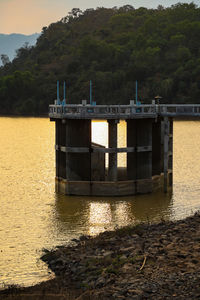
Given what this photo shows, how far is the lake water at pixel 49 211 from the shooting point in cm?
2969

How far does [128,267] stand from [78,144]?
898 inches

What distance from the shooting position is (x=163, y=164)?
171 feet

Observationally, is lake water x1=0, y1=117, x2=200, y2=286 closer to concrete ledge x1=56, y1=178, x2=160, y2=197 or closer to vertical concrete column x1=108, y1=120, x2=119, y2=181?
concrete ledge x1=56, y1=178, x2=160, y2=197

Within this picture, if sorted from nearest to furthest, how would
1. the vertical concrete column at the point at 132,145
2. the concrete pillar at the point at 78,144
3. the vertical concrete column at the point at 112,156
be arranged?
the vertical concrete column at the point at 112,156, the concrete pillar at the point at 78,144, the vertical concrete column at the point at 132,145

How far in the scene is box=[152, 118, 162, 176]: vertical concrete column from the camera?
50.6 m

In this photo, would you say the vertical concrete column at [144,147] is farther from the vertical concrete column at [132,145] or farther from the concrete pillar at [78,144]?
the concrete pillar at [78,144]

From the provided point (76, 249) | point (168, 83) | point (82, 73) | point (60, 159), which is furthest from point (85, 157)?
point (82, 73)

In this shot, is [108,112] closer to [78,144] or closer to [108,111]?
[108,111]

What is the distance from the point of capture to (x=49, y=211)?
42031 millimetres

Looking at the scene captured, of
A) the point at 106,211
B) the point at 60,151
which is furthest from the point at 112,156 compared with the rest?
the point at 106,211

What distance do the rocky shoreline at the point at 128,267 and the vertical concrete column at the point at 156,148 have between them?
19.9m

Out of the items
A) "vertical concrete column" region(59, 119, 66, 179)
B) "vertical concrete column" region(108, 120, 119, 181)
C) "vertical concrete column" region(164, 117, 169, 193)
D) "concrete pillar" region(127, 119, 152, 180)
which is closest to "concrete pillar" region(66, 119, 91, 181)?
"vertical concrete column" region(59, 119, 66, 179)

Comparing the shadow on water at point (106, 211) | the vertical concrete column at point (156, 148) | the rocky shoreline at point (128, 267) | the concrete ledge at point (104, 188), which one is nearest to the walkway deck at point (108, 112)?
the vertical concrete column at point (156, 148)

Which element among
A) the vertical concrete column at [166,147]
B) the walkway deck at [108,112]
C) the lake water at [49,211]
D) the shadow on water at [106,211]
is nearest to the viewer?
the lake water at [49,211]
